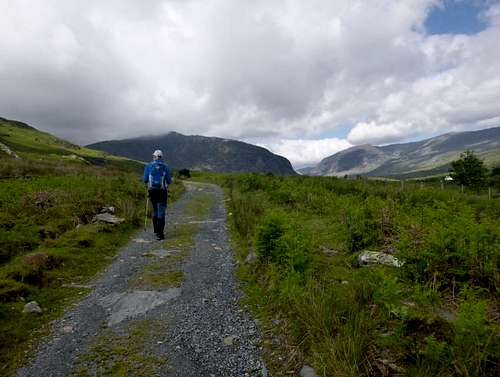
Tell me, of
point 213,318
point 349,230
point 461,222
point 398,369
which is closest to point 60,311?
point 213,318

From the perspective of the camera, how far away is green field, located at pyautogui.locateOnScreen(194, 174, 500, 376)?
9.98 feet

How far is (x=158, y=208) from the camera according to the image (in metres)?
11.1

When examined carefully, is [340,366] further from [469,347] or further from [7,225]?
[7,225]

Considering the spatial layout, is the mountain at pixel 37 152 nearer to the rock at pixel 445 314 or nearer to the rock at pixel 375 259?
the rock at pixel 375 259

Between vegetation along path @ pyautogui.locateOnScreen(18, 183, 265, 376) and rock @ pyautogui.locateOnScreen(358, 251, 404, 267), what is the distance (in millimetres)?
2851

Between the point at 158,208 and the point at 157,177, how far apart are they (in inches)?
47.3

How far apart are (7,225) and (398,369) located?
1180 centimetres

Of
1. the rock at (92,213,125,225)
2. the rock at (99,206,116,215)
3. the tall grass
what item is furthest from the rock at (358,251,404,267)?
the rock at (99,206,116,215)

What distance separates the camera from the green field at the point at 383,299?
3041 mm

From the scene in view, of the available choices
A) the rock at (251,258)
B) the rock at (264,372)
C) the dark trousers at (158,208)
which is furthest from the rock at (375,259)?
the dark trousers at (158,208)

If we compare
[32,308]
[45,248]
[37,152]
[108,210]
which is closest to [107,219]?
[108,210]

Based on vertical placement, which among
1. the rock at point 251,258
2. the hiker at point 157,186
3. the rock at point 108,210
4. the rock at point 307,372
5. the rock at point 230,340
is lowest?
the rock at point 230,340

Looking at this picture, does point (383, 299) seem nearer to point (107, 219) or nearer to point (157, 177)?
point (157, 177)

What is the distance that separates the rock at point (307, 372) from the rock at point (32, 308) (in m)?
5.00
